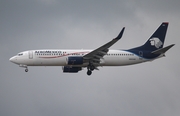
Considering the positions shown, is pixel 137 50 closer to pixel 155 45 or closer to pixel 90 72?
pixel 155 45

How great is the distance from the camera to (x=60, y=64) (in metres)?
78.8

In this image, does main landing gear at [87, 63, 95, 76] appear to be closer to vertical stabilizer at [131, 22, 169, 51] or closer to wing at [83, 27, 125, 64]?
wing at [83, 27, 125, 64]

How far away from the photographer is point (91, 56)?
257 ft

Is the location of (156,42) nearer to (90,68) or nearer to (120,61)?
(120,61)

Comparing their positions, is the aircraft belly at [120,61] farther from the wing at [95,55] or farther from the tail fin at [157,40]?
the tail fin at [157,40]

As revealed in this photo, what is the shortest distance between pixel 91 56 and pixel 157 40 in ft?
46.9

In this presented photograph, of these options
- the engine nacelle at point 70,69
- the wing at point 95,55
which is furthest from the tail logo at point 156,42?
the engine nacelle at point 70,69

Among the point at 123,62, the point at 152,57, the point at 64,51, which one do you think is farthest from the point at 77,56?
the point at 152,57

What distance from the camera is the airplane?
77750 mm

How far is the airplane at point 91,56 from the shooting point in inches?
3061

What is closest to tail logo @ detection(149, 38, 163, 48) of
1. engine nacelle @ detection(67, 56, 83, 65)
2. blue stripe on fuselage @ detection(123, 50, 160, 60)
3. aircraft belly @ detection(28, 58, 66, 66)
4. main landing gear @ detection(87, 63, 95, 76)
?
blue stripe on fuselage @ detection(123, 50, 160, 60)

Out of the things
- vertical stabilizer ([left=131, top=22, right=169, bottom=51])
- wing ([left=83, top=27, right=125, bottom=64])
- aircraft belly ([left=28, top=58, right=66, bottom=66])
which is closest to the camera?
wing ([left=83, top=27, right=125, bottom=64])

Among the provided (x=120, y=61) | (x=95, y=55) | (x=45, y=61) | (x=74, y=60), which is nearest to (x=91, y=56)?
(x=95, y=55)

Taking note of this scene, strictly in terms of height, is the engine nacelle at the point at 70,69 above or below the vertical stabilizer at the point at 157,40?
below
